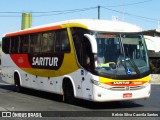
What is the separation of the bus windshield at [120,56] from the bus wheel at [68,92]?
7.05 feet

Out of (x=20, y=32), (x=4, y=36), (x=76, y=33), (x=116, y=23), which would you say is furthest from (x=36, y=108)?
(x=4, y=36)

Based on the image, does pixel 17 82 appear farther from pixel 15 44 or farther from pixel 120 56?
pixel 120 56

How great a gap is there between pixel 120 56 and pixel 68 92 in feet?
8.97

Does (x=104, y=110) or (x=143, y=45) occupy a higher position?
(x=143, y=45)

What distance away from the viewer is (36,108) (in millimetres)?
13984

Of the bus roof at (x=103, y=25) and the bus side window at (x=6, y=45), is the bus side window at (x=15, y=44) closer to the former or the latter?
the bus side window at (x=6, y=45)

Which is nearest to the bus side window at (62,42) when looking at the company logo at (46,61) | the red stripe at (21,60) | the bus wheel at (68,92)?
the company logo at (46,61)

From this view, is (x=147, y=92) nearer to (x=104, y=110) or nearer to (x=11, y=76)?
(x=104, y=110)

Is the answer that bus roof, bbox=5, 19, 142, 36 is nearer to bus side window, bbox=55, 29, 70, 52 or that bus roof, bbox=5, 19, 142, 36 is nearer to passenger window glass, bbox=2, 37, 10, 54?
bus side window, bbox=55, 29, 70, 52

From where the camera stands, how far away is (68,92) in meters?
15.8

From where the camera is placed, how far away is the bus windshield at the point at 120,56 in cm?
1395

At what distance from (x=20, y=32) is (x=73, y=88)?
6511mm

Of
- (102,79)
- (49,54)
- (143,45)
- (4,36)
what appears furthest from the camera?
(4,36)

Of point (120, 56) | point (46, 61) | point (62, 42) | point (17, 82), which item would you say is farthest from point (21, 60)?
point (120, 56)
